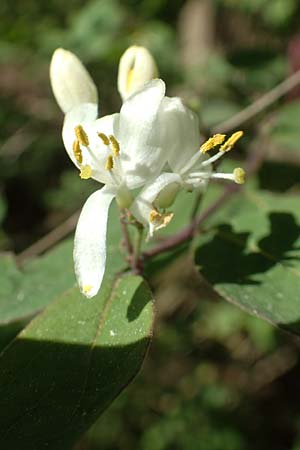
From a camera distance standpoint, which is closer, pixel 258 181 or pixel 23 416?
pixel 23 416

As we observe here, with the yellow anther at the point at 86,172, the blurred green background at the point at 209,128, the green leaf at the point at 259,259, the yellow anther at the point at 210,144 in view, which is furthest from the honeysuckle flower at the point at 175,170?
the blurred green background at the point at 209,128

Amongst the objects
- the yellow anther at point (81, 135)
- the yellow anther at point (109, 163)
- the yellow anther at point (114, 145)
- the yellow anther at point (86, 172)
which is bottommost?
the yellow anther at point (86, 172)

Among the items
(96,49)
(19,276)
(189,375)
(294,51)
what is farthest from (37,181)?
(19,276)

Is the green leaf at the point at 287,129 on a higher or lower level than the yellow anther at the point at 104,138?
lower

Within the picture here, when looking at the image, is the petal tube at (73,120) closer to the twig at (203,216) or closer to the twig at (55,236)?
the twig at (203,216)

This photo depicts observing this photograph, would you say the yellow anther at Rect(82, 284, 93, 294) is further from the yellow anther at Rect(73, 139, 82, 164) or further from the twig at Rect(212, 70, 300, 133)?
the twig at Rect(212, 70, 300, 133)

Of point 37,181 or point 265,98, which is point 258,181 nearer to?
point 265,98

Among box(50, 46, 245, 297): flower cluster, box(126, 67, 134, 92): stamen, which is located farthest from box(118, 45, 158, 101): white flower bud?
box(50, 46, 245, 297): flower cluster
